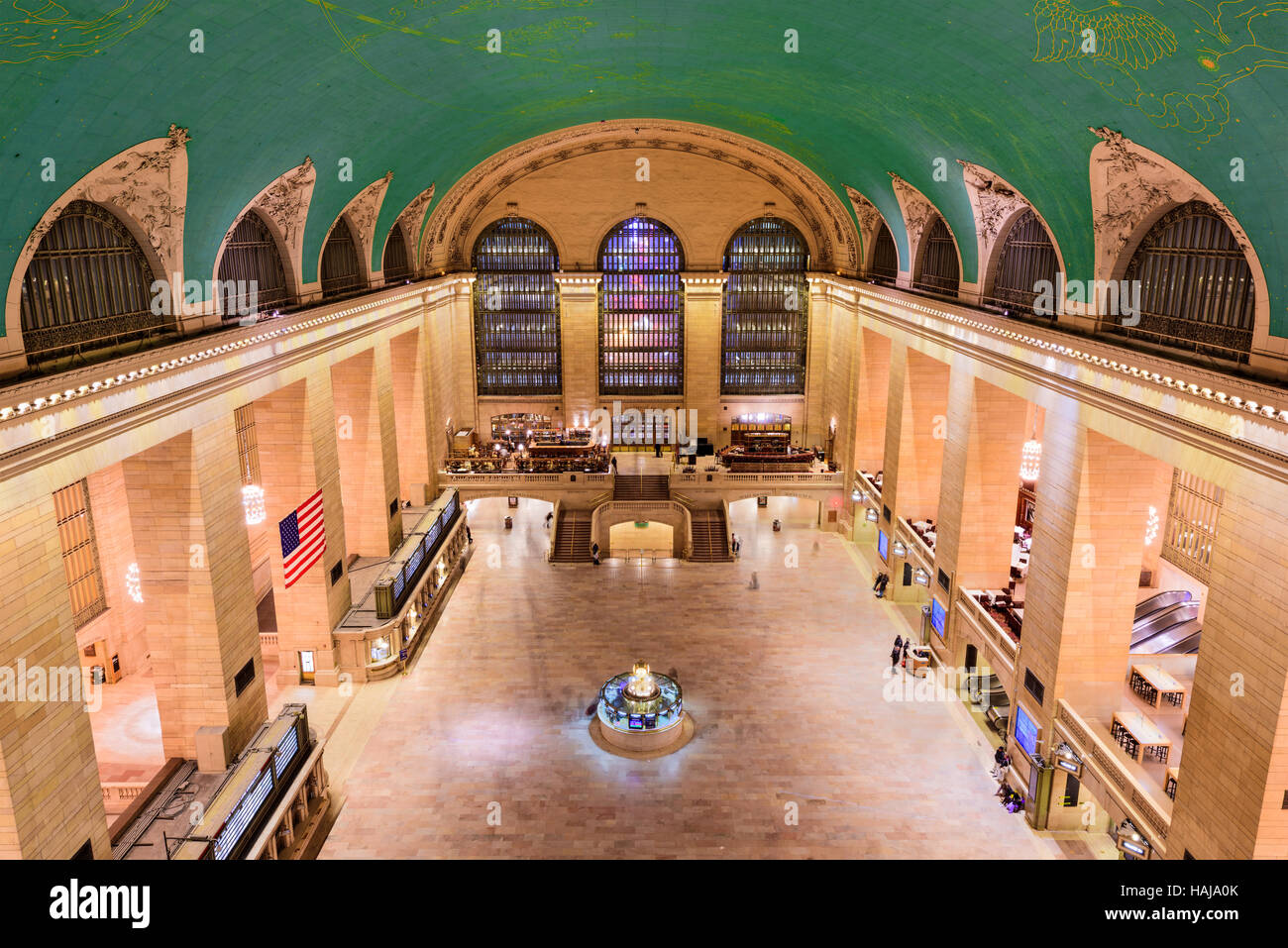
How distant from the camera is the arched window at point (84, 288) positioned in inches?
449

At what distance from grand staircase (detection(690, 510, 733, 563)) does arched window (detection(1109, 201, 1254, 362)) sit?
15.9 meters

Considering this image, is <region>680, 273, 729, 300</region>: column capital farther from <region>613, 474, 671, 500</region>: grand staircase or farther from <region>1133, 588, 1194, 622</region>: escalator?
<region>1133, 588, 1194, 622</region>: escalator

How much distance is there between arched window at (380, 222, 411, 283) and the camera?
26.9m

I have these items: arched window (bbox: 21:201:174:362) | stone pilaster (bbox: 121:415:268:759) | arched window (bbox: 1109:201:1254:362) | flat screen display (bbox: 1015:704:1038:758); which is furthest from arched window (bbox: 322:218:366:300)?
flat screen display (bbox: 1015:704:1038:758)

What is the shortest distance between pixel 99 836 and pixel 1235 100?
53.1 ft

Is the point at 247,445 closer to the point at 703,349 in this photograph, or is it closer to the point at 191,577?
the point at 191,577

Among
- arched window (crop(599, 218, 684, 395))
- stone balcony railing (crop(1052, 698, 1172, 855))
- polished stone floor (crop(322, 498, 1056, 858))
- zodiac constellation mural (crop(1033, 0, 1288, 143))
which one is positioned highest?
zodiac constellation mural (crop(1033, 0, 1288, 143))

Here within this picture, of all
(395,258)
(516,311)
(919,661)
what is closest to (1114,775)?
(919,661)

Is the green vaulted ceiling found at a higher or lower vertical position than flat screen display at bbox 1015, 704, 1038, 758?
higher

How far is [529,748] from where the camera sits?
17.5m

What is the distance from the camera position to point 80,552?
1728cm

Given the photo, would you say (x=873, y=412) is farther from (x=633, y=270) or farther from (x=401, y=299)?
(x=401, y=299)

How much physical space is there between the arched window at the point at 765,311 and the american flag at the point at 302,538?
69.4ft

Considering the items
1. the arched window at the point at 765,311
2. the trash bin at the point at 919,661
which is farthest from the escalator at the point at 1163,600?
the arched window at the point at 765,311
